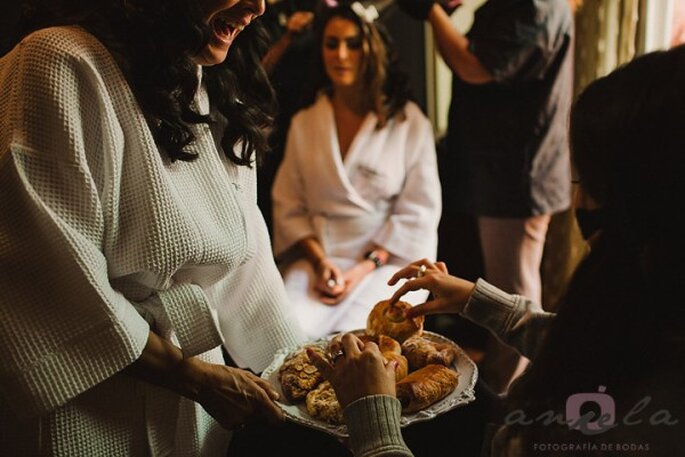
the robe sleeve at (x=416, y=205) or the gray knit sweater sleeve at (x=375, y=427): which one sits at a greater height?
the gray knit sweater sleeve at (x=375, y=427)

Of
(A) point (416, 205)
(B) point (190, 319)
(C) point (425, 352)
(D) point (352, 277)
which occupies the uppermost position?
(B) point (190, 319)

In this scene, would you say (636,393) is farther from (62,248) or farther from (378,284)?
(378,284)

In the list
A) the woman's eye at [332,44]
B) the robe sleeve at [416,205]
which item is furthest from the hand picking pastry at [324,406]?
the woman's eye at [332,44]

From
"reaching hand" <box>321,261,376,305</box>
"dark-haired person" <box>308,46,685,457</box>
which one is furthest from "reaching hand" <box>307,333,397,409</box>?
"reaching hand" <box>321,261,376,305</box>

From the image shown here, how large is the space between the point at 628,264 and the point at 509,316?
0.34m

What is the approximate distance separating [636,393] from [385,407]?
0.29m

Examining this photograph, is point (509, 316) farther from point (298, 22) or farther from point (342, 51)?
point (298, 22)

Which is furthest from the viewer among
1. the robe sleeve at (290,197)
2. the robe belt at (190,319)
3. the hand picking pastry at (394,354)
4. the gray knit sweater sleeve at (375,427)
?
the robe sleeve at (290,197)

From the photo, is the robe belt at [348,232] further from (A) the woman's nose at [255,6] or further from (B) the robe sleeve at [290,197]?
(A) the woman's nose at [255,6]

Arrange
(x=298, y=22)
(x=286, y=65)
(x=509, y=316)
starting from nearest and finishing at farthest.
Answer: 1. (x=509, y=316)
2. (x=298, y=22)
3. (x=286, y=65)

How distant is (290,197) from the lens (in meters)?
2.12

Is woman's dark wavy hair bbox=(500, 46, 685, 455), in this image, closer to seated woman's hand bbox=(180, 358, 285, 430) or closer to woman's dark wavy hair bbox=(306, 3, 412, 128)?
seated woman's hand bbox=(180, 358, 285, 430)

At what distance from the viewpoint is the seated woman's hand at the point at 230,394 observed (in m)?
0.92

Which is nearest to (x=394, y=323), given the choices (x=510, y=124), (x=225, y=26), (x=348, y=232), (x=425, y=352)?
(x=425, y=352)
